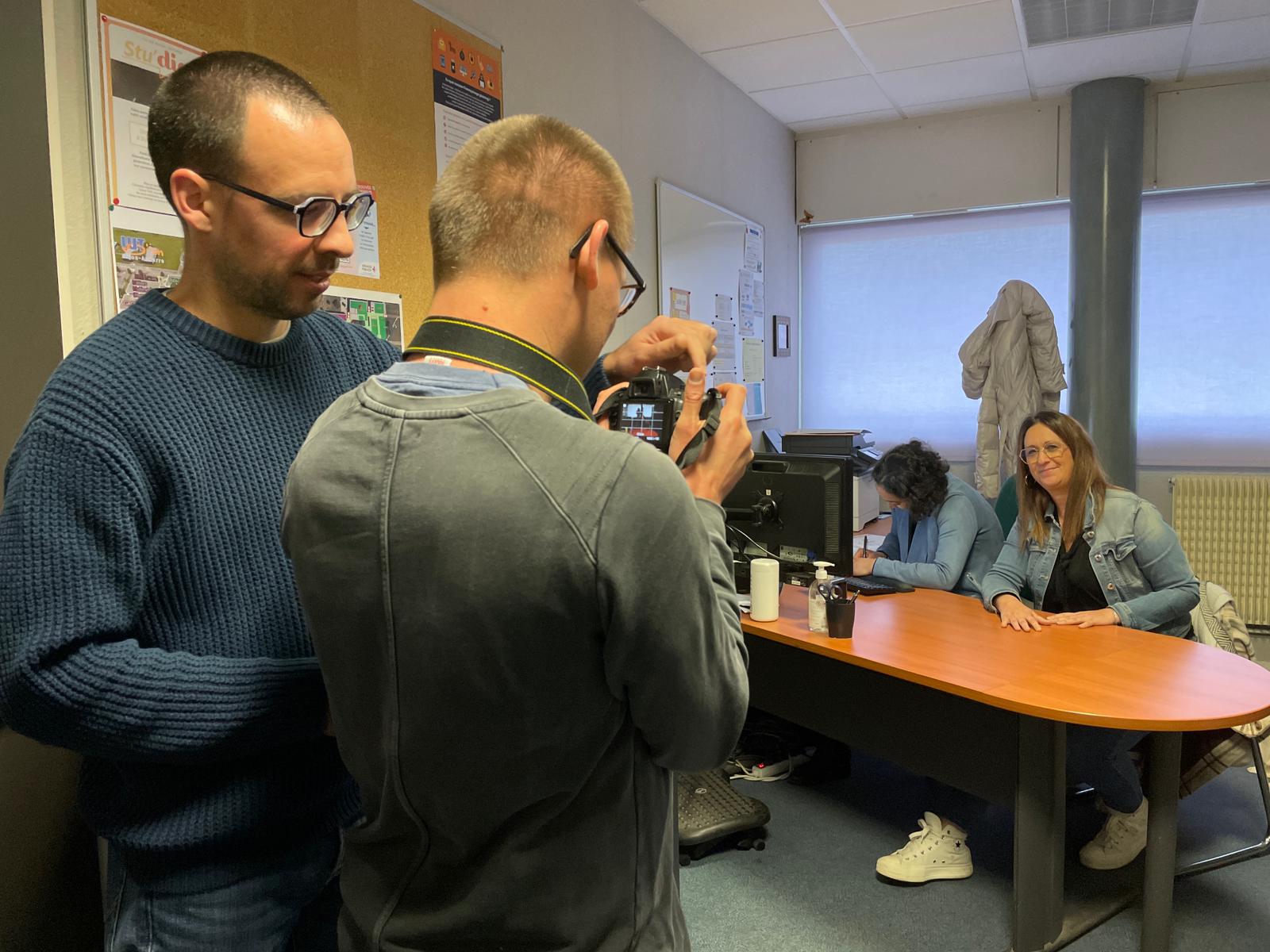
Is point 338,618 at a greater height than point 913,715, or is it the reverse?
point 338,618

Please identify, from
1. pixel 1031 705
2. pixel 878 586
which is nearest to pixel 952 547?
pixel 878 586

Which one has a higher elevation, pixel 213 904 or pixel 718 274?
pixel 718 274

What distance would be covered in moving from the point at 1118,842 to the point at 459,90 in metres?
3.01

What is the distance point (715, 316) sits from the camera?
448 cm

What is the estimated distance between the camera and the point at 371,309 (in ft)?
7.73

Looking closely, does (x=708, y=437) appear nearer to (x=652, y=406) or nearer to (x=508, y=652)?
(x=652, y=406)

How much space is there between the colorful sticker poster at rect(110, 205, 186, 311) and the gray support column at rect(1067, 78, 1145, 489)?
4458mm

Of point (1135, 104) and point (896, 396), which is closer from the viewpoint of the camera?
point (1135, 104)

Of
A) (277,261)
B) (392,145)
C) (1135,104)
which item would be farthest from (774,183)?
(277,261)

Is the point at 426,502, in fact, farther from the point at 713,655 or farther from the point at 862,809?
the point at 862,809

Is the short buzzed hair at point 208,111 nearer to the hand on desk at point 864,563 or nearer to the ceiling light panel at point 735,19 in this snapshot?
the hand on desk at point 864,563

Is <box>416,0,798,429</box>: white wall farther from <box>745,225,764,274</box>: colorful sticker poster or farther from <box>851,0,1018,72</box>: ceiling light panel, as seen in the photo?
<box>851,0,1018,72</box>: ceiling light panel

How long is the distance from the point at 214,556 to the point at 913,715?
2.07 metres

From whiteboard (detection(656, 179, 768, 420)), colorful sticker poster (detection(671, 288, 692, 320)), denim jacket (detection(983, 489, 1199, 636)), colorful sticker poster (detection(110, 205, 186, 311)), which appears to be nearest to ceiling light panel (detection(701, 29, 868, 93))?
whiteboard (detection(656, 179, 768, 420))
